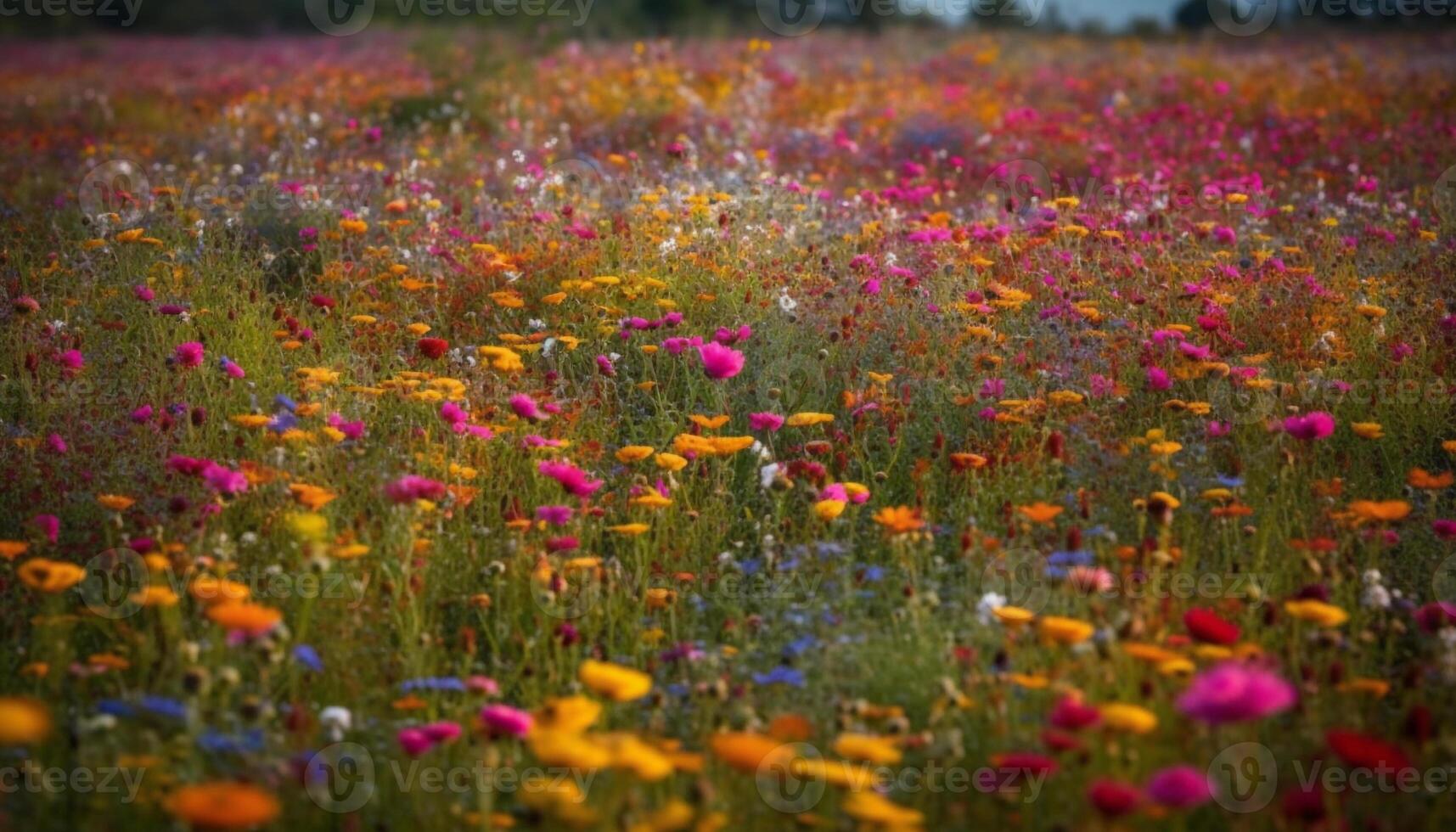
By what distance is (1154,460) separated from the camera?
13.7 feet

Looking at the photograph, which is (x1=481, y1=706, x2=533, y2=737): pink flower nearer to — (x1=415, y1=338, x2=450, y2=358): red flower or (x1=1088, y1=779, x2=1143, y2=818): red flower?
(x1=1088, y1=779, x2=1143, y2=818): red flower

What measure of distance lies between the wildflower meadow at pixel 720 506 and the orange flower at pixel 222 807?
1 centimetres

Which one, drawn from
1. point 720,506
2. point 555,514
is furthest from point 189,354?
point 720,506

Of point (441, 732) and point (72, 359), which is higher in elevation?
point (72, 359)

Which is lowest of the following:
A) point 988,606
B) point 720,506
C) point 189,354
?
point 720,506

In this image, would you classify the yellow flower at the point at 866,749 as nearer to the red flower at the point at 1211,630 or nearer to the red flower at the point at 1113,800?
the red flower at the point at 1113,800

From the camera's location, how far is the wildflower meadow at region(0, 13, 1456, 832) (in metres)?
2.70

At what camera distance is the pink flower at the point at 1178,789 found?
2.07 meters

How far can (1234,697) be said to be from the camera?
2160mm

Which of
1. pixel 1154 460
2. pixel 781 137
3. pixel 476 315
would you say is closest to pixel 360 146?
pixel 781 137

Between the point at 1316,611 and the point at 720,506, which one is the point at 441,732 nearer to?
the point at 720,506

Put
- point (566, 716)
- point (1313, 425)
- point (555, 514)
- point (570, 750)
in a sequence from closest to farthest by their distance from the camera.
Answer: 1. point (570, 750)
2. point (566, 716)
3. point (555, 514)
4. point (1313, 425)

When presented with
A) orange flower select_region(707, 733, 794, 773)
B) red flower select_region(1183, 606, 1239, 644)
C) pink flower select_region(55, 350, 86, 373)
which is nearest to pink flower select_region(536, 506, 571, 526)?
orange flower select_region(707, 733, 794, 773)

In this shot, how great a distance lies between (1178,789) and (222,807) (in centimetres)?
160
